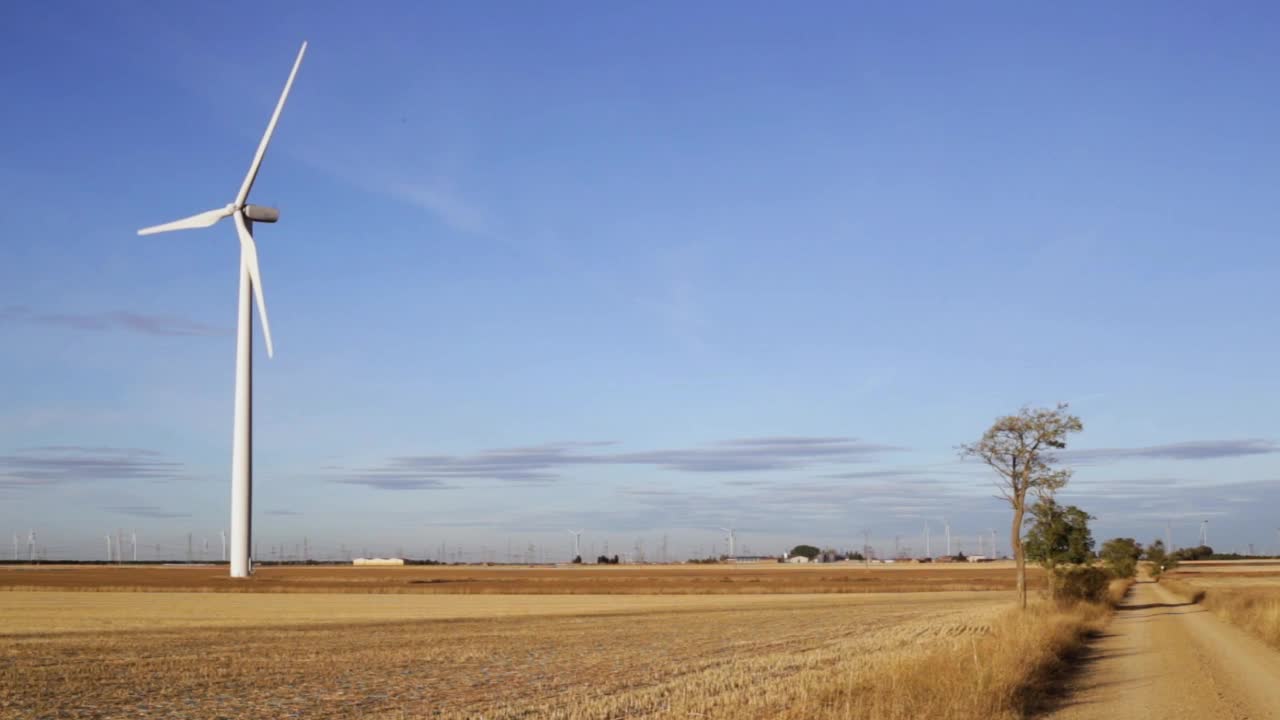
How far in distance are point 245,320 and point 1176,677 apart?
60.3 metres

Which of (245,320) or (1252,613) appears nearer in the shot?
(1252,613)

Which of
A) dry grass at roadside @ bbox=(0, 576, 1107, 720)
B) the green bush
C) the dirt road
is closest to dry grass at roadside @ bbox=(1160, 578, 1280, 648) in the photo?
the dirt road

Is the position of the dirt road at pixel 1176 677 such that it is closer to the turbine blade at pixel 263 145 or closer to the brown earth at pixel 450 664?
the brown earth at pixel 450 664

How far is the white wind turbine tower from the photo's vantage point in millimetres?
71688

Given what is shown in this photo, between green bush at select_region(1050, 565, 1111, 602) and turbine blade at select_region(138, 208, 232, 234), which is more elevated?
turbine blade at select_region(138, 208, 232, 234)

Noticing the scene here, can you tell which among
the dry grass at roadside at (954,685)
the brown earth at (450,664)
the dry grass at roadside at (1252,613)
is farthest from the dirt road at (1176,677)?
the brown earth at (450,664)

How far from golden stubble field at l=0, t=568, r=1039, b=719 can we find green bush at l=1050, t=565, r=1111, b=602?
305 inches

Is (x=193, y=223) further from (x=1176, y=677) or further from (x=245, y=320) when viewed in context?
(x=1176, y=677)

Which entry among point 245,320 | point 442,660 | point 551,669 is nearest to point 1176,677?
point 551,669

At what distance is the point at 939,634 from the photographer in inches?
1593

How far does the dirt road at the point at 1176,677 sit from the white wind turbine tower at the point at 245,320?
50840 mm

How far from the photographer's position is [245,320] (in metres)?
72.8

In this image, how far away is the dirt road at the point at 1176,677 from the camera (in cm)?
2112

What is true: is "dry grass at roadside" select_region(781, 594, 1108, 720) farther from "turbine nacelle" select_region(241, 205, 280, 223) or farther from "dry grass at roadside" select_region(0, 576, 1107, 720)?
"turbine nacelle" select_region(241, 205, 280, 223)
